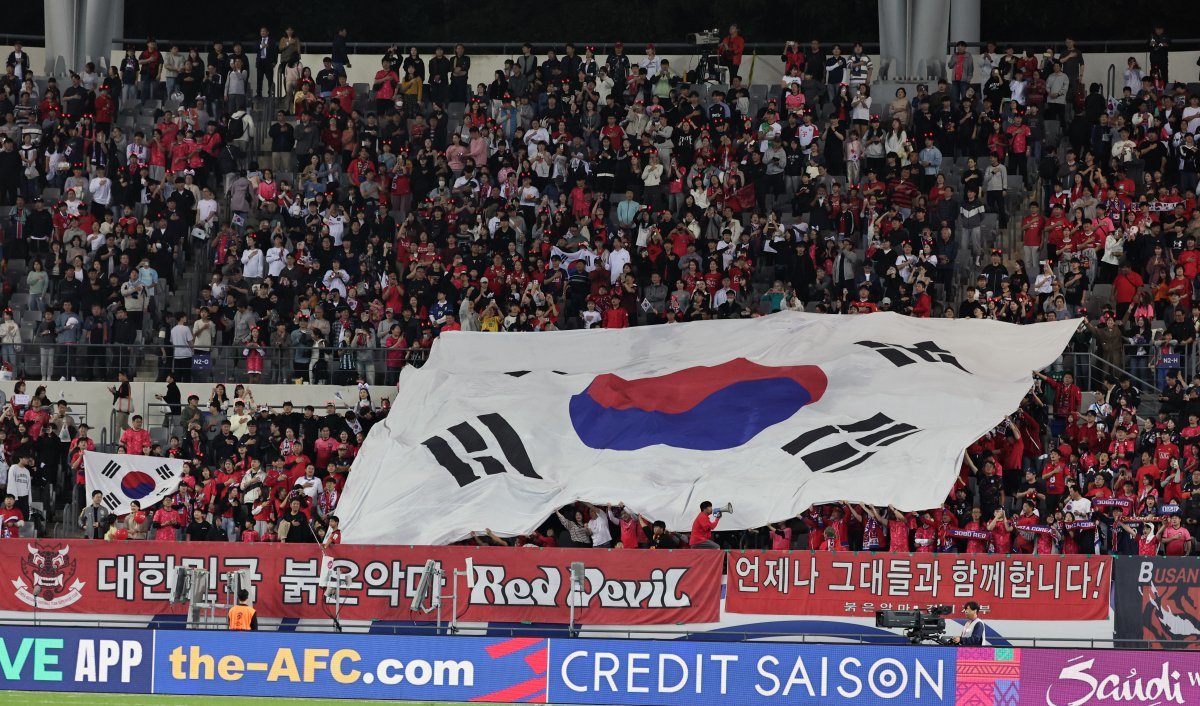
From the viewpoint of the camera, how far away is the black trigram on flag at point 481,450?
25.6 meters

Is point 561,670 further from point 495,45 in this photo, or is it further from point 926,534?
point 495,45

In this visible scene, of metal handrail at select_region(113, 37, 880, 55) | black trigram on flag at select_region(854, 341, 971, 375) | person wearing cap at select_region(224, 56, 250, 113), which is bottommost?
black trigram on flag at select_region(854, 341, 971, 375)

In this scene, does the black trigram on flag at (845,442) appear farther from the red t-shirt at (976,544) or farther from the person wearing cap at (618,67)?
the person wearing cap at (618,67)

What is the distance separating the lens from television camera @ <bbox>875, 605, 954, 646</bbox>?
67.3ft

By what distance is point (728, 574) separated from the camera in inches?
910

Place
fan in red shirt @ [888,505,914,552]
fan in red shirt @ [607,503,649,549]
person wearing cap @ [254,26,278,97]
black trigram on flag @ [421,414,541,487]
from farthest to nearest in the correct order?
person wearing cap @ [254,26,278,97], black trigram on flag @ [421,414,541,487], fan in red shirt @ [607,503,649,549], fan in red shirt @ [888,505,914,552]

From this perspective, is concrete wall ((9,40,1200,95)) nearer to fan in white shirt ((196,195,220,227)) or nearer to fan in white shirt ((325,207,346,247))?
fan in white shirt ((196,195,220,227))

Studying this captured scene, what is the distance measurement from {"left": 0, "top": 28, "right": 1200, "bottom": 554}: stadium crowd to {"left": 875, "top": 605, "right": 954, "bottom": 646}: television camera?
384cm

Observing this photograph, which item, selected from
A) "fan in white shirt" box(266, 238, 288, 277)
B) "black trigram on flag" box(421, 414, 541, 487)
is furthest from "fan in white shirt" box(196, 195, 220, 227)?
"black trigram on flag" box(421, 414, 541, 487)

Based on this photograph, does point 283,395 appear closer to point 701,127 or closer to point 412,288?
point 412,288

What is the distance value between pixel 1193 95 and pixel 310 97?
17062mm

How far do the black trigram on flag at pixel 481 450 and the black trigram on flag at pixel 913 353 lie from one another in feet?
18.4

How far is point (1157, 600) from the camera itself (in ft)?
73.3

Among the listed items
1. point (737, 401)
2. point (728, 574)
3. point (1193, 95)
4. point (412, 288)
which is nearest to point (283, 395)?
point (412, 288)
